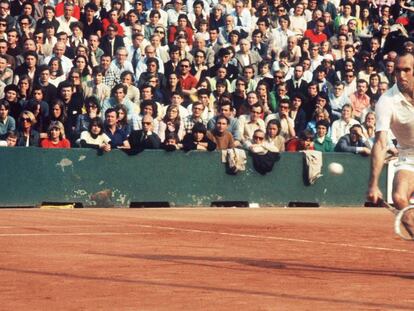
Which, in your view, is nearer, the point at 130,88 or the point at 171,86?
the point at 130,88

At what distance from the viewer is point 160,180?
23.8 meters

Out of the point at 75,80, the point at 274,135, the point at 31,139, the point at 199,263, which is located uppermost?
the point at 75,80

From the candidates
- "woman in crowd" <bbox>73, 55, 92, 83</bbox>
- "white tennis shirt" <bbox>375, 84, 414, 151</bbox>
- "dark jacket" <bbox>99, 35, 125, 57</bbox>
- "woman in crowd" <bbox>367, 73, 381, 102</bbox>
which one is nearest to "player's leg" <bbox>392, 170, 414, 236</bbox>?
"white tennis shirt" <bbox>375, 84, 414, 151</bbox>

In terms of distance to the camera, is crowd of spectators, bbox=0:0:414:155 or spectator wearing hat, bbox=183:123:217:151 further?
spectator wearing hat, bbox=183:123:217:151

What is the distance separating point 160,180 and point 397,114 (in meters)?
12.5

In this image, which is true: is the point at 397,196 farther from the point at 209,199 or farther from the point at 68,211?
the point at 209,199

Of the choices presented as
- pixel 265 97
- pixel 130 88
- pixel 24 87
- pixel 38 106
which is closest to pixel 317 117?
pixel 265 97

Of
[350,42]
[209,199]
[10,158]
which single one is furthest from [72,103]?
[350,42]

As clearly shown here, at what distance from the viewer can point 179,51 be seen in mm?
25609

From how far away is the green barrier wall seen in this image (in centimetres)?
2256

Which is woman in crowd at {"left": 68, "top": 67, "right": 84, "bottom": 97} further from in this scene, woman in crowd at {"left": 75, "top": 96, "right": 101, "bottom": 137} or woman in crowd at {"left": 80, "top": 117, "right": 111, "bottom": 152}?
woman in crowd at {"left": 80, "top": 117, "right": 111, "bottom": 152}

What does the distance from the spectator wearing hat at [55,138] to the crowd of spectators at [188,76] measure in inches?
1.0

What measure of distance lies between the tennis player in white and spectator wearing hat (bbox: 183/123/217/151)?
1204cm

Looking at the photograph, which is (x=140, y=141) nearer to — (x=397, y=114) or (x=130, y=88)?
(x=130, y=88)
